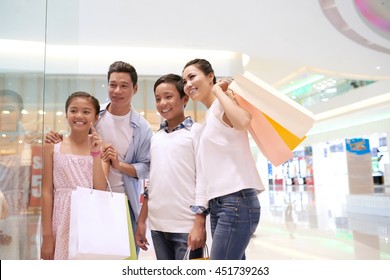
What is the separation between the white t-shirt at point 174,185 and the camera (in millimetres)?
1548

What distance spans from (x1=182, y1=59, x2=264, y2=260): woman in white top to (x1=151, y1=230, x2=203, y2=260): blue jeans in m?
0.16

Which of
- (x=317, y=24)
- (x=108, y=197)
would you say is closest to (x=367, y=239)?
(x=317, y=24)

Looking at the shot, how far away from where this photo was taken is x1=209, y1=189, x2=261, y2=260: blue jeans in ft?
4.52

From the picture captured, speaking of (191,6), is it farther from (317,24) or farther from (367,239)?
(367,239)

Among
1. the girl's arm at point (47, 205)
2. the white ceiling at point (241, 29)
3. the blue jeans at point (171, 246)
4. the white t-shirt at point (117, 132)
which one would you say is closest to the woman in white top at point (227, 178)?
the blue jeans at point (171, 246)

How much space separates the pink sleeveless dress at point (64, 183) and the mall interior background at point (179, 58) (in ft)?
0.29

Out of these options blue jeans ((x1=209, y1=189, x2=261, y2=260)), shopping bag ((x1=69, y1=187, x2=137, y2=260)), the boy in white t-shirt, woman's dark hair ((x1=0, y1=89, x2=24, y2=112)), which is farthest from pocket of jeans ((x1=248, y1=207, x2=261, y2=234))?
woman's dark hair ((x1=0, y1=89, x2=24, y2=112))

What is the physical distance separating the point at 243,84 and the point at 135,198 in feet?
2.79

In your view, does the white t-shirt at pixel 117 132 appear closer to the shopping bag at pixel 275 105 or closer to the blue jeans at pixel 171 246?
the blue jeans at pixel 171 246

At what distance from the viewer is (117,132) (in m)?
1.77

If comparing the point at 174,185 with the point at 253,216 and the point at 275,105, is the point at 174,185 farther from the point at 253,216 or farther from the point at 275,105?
the point at 275,105

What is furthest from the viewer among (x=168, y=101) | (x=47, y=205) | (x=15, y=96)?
(x=168, y=101)

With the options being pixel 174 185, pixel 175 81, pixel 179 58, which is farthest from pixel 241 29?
pixel 174 185

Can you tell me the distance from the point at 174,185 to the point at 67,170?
1.53ft
